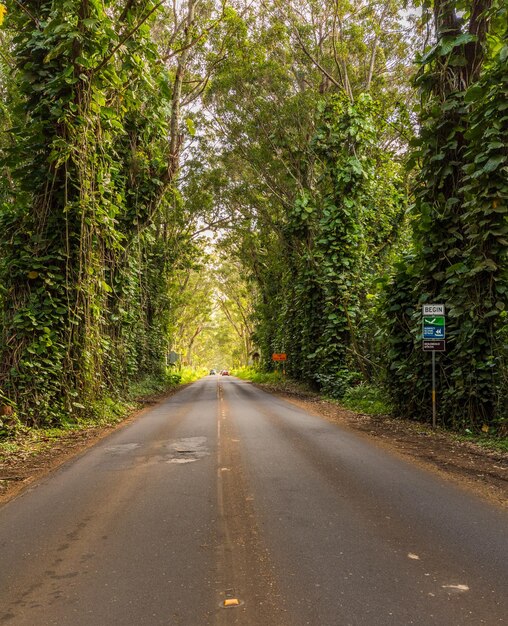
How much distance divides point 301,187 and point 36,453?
57.8 feet

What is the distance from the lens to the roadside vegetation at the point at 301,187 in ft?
30.2

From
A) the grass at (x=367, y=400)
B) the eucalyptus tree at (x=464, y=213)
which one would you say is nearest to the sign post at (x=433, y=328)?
the eucalyptus tree at (x=464, y=213)

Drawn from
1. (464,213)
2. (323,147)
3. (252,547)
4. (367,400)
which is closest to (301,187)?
(323,147)

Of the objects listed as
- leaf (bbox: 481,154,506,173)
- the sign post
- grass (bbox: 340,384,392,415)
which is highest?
leaf (bbox: 481,154,506,173)

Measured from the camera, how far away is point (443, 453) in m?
7.79

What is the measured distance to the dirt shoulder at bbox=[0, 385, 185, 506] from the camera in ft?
20.8

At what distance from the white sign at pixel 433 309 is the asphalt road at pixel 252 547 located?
12.9 ft

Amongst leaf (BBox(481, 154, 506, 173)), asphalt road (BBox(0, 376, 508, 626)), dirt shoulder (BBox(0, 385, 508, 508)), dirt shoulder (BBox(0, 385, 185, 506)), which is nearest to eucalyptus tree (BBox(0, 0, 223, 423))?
dirt shoulder (BBox(0, 385, 185, 506))

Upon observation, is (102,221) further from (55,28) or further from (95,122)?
(55,28)

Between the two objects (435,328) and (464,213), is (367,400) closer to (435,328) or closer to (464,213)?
(435,328)

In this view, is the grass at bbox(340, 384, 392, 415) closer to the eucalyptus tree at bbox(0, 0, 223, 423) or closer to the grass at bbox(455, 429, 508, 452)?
the grass at bbox(455, 429, 508, 452)

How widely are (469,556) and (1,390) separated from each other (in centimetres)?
884

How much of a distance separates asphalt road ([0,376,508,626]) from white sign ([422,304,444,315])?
12.9 ft

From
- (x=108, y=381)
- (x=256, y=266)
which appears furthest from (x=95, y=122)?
(x=256, y=266)
